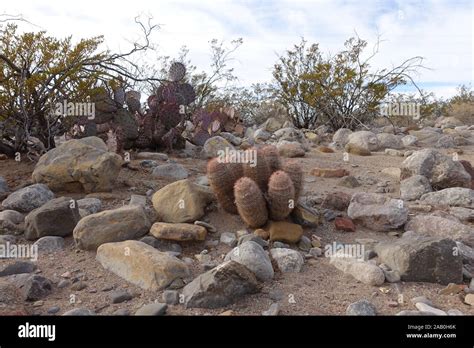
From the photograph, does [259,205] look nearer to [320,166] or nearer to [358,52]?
[320,166]

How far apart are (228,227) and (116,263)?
3.75 ft

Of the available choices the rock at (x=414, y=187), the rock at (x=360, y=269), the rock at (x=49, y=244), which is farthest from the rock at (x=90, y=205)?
the rock at (x=414, y=187)

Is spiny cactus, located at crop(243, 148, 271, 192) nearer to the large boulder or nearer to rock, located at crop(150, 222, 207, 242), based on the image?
rock, located at crop(150, 222, 207, 242)

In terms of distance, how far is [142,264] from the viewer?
3.62 m

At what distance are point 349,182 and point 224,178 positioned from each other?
6.50 ft

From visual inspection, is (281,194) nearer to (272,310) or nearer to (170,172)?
(272,310)

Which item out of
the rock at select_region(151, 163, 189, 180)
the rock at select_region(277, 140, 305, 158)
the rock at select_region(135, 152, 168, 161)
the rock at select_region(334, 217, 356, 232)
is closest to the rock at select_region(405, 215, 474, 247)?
the rock at select_region(334, 217, 356, 232)

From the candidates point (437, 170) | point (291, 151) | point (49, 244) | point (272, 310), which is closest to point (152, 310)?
point (272, 310)

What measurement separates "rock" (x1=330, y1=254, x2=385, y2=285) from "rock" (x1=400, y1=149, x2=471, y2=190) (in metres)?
2.29

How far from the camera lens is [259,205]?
419 centimetres

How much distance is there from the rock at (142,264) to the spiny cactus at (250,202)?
2.65 feet

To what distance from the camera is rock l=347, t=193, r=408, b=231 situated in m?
4.54

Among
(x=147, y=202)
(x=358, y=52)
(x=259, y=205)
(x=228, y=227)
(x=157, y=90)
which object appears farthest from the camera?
(x=358, y=52)

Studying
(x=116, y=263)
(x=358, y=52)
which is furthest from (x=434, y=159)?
(x=358, y=52)
